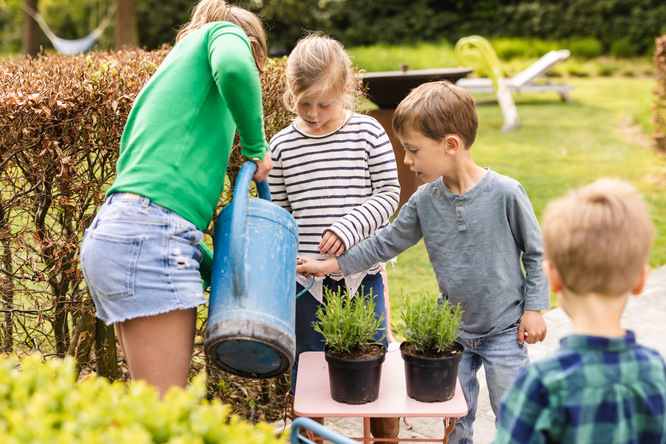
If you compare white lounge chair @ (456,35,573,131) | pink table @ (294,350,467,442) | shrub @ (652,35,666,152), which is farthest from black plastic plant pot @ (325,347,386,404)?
white lounge chair @ (456,35,573,131)

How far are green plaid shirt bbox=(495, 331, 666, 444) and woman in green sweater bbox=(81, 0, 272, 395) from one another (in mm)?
930

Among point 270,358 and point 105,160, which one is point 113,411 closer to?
point 270,358

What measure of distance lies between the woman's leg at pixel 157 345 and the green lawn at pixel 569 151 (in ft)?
10.2

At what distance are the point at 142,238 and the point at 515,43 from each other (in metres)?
18.7

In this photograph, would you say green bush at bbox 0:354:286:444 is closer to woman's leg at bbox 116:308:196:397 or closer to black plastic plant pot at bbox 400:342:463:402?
woman's leg at bbox 116:308:196:397

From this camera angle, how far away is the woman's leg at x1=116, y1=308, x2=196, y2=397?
71.7 inches

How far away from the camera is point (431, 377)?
6.42 ft

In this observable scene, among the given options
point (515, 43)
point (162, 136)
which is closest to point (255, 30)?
point (162, 136)

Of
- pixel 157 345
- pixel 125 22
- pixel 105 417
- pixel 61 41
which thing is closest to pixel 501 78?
pixel 125 22

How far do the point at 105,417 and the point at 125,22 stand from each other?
14335 millimetres

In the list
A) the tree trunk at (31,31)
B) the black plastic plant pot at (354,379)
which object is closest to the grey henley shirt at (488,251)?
the black plastic plant pot at (354,379)

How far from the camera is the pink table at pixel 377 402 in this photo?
6.38ft

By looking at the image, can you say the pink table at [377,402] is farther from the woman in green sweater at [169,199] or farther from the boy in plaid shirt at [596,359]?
the boy in plaid shirt at [596,359]

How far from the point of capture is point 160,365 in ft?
6.01
